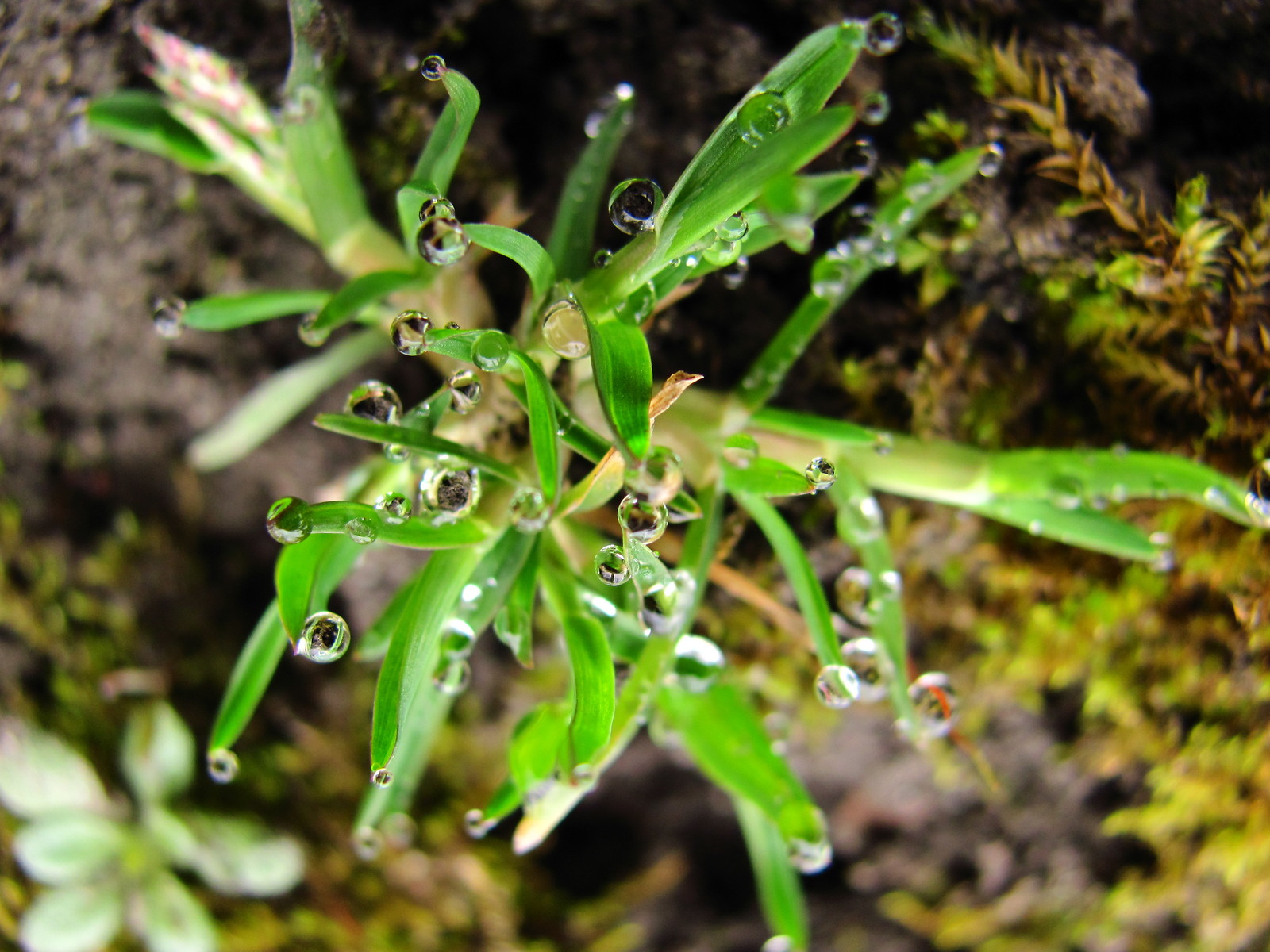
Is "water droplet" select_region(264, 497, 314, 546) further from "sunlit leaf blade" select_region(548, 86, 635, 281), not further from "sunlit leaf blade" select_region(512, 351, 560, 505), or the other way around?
"sunlit leaf blade" select_region(548, 86, 635, 281)

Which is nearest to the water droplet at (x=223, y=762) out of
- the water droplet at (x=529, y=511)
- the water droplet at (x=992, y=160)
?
the water droplet at (x=529, y=511)

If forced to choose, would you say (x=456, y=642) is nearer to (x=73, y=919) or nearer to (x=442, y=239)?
(x=442, y=239)

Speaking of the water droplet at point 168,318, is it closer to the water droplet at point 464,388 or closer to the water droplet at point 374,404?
the water droplet at point 374,404

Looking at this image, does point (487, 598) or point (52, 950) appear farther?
point (52, 950)

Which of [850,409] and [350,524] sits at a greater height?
[350,524]

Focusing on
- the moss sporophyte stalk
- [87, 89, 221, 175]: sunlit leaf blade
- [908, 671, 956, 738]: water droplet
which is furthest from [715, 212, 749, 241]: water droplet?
[87, 89, 221, 175]: sunlit leaf blade

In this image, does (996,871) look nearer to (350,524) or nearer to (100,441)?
(350,524)

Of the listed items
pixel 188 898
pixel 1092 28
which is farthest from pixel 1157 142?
pixel 188 898
